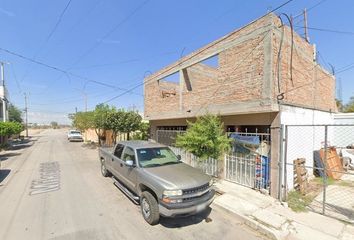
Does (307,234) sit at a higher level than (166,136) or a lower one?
lower

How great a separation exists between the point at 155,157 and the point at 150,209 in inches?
69.8

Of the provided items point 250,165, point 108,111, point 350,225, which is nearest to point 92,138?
point 108,111

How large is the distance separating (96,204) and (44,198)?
5.88 feet

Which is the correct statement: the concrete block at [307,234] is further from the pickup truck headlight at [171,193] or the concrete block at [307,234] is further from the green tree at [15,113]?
the green tree at [15,113]

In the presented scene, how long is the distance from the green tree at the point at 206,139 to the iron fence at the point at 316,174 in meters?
2.05

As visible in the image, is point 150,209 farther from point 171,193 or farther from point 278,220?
point 278,220

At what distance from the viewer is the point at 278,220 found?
5.26 metres

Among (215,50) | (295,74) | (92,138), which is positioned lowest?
(92,138)

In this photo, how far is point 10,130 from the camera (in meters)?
19.7

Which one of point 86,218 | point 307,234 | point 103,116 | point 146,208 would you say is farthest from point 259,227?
point 103,116

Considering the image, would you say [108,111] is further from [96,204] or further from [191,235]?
[191,235]

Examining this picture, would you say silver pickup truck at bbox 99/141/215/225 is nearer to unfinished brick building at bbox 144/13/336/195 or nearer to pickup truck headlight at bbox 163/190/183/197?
pickup truck headlight at bbox 163/190/183/197

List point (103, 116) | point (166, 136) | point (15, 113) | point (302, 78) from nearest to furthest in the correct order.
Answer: point (302, 78) < point (166, 136) < point (103, 116) < point (15, 113)

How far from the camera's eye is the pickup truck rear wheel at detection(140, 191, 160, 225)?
4.89m
